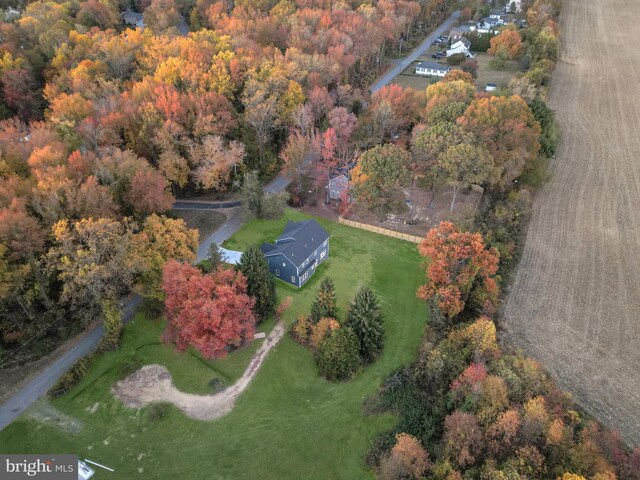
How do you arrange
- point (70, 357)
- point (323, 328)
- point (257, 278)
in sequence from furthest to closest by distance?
point (257, 278) < point (70, 357) < point (323, 328)

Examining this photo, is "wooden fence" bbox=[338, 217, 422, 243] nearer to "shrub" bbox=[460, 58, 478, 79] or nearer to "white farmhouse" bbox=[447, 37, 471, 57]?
"shrub" bbox=[460, 58, 478, 79]

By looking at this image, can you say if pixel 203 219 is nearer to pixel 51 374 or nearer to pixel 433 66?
pixel 51 374

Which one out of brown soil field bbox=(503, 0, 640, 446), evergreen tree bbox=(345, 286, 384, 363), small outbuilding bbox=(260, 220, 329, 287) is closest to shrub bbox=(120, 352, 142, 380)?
small outbuilding bbox=(260, 220, 329, 287)

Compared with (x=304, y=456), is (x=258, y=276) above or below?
above

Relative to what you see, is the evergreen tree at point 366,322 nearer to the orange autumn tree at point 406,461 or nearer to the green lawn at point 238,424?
the green lawn at point 238,424

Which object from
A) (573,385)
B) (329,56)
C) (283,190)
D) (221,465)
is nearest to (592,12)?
(329,56)

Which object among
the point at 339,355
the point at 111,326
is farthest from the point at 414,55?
the point at 111,326

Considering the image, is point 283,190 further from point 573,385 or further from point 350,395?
point 573,385
